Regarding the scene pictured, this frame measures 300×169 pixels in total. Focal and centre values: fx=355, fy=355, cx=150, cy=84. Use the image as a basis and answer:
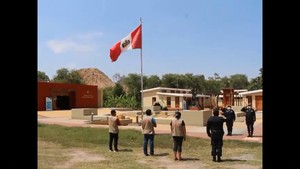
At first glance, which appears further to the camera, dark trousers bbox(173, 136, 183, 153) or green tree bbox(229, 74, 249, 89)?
green tree bbox(229, 74, 249, 89)

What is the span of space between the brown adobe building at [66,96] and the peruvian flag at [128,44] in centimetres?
2603

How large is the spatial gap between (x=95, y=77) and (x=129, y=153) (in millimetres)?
150900

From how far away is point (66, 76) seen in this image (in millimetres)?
93062

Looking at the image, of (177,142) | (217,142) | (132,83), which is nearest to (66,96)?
(132,83)

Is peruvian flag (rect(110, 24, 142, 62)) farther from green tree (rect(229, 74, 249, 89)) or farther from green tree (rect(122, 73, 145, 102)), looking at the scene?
green tree (rect(229, 74, 249, 89))

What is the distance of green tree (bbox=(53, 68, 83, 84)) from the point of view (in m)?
91.9

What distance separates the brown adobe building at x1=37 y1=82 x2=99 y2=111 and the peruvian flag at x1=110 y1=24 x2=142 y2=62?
2603 cm

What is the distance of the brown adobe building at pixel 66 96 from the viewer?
4481 centimetres

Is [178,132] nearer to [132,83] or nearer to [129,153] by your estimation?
[129,153]

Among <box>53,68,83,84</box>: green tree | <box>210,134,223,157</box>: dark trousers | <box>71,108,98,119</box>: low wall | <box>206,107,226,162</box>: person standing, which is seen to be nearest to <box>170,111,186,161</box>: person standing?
<box>206,107,226,162</box>: person standing

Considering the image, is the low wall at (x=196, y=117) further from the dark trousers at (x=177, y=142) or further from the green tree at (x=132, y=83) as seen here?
the green tree at (x=132, y=83)

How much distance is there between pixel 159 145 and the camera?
14.0 m

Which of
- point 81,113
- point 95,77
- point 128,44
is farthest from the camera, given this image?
point 95,77
